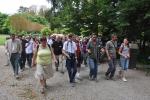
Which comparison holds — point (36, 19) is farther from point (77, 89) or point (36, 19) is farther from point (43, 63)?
point (43, 63)

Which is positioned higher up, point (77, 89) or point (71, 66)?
point (71, 66)

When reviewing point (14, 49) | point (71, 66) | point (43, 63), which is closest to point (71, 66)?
point (71, 66)

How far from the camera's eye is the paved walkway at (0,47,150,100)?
11.3 m

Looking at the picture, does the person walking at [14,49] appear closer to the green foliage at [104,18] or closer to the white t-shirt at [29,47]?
the white t-shirt at [29,47]

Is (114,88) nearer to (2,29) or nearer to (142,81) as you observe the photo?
(142,81)

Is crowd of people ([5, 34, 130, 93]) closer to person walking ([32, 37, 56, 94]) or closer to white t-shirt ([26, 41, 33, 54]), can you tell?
person walking ([32, 37, 56, 94])

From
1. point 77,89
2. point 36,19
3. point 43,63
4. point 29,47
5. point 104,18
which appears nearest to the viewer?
point 43,63

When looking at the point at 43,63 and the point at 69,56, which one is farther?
the point at 69,56

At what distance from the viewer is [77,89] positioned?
12.6m

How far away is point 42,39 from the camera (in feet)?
39.3

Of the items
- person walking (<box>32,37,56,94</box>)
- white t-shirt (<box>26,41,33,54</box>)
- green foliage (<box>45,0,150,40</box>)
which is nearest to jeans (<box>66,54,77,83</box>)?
person walking (<box>32,37,56,94</box>)

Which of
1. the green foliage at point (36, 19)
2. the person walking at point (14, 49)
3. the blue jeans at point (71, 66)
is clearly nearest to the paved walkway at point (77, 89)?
the blue jeans at point (71, 66)

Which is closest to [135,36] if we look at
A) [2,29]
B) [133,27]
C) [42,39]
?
[133,27]

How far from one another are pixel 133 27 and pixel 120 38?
1.86 metres
